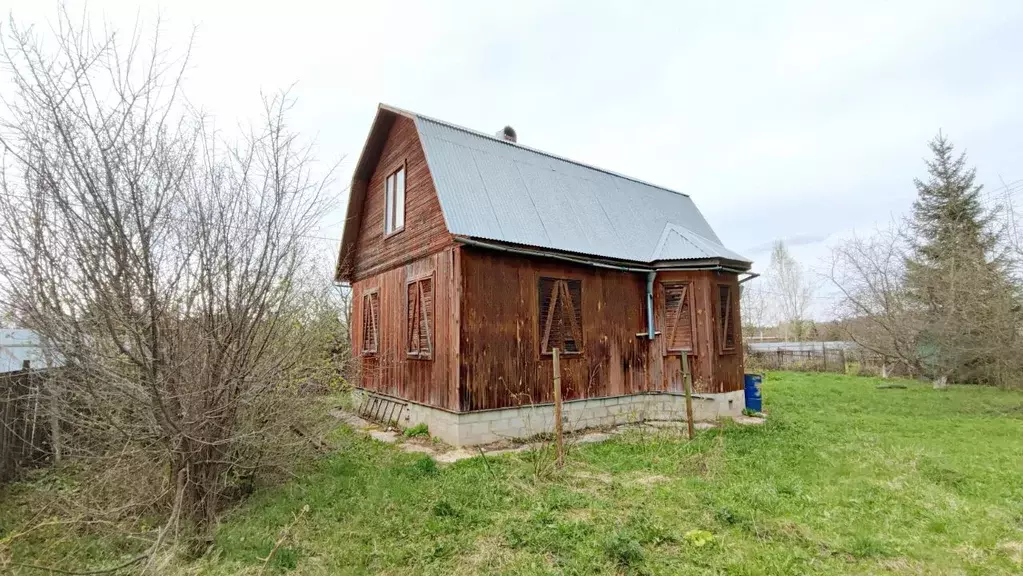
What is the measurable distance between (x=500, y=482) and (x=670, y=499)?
6.35 ft

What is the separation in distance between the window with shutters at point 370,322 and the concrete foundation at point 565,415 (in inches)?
98.5

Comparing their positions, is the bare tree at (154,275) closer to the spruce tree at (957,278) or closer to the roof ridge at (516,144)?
the roof ridge at (516,144)

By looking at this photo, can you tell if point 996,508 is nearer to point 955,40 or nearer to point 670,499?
point 670,499

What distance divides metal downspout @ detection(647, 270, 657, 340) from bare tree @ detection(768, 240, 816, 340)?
39700mm

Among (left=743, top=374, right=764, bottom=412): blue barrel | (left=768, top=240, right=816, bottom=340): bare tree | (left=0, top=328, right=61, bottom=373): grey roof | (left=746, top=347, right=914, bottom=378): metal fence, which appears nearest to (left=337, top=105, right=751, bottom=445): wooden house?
(left=743, top=374, right=764, bottom=412): blue barrel

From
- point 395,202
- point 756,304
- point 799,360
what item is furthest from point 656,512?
point 756,304

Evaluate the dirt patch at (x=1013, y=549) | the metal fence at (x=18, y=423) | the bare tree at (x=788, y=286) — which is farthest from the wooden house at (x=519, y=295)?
the bare tree at (x=788, y=286)

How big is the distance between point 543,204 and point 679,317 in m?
3.80

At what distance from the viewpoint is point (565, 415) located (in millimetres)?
8781

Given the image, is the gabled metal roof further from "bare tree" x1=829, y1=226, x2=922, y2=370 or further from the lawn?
"bare tree" x1=829, y1=226, x2=922, y2=370

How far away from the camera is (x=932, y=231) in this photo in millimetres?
18859

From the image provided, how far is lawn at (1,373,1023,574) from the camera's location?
3.67 m

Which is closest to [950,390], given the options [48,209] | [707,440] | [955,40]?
[955,40]

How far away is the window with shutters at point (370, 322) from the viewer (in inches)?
446
